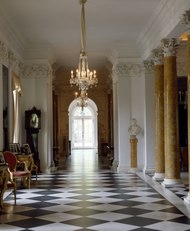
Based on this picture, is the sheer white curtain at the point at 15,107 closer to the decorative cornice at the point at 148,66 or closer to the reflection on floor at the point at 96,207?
the reflection on floor at the point at 96,207

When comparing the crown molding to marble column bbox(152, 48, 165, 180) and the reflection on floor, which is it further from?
the reflection on floor

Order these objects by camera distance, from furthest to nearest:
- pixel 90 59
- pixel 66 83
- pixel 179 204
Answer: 1. pixel 66 83
2. pixel 90 59
3. pixel 179 204

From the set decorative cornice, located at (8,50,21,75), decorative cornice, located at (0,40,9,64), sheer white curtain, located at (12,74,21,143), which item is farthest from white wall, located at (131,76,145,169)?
decorative cornice, located at (0,40,9,64)

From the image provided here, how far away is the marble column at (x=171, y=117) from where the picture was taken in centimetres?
1223

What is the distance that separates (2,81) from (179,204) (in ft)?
20.1

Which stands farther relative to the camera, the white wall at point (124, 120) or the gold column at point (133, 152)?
the white wall at point (124, 120)

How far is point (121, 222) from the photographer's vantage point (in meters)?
7.59

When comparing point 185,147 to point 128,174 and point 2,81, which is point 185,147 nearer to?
point 128,174

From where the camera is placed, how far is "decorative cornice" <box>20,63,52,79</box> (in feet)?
57.9

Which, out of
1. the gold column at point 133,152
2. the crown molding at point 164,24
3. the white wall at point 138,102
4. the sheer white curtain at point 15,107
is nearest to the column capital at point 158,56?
the crown molding at point 164,24

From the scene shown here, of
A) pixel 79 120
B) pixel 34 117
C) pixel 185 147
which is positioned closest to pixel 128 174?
pixel 185 147

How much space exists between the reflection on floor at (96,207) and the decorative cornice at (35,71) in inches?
206

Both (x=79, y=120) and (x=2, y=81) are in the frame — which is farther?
(x=79, y=120)

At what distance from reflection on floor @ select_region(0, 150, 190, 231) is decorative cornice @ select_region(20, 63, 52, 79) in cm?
523
